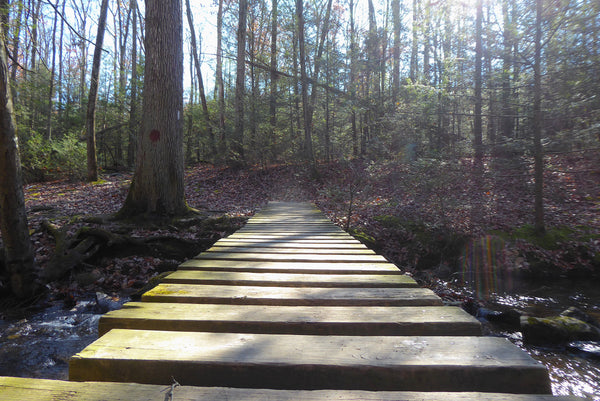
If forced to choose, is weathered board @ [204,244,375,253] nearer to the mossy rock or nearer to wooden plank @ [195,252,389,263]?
wooden plank @ [195,252,389,263]

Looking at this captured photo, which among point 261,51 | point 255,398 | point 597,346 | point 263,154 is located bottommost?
point 597,346

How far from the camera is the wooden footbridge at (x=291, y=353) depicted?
4.23 feet

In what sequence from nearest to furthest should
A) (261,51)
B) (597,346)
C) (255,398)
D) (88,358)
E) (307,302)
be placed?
1. (255,398)
2. (88,358)
3. (307,302)
4. (597,346)
5. (261,51)

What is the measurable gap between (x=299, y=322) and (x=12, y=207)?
5.41 meters

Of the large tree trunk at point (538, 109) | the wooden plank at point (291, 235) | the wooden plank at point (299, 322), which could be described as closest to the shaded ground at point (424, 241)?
the large tree trunk at point (538, 109)

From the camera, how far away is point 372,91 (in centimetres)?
1866

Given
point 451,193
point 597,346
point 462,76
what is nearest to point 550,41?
point 462,76

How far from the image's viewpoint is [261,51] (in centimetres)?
2125

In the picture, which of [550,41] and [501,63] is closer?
[550,41]

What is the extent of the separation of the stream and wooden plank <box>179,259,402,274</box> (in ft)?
7.61

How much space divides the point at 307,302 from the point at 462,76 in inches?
420

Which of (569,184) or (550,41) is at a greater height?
(550,41)

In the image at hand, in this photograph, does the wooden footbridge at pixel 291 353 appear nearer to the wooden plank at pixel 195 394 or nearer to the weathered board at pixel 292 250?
the wooden plank at pixel 195 394

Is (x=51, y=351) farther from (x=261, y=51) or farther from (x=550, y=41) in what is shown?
(x=261, y=51)
